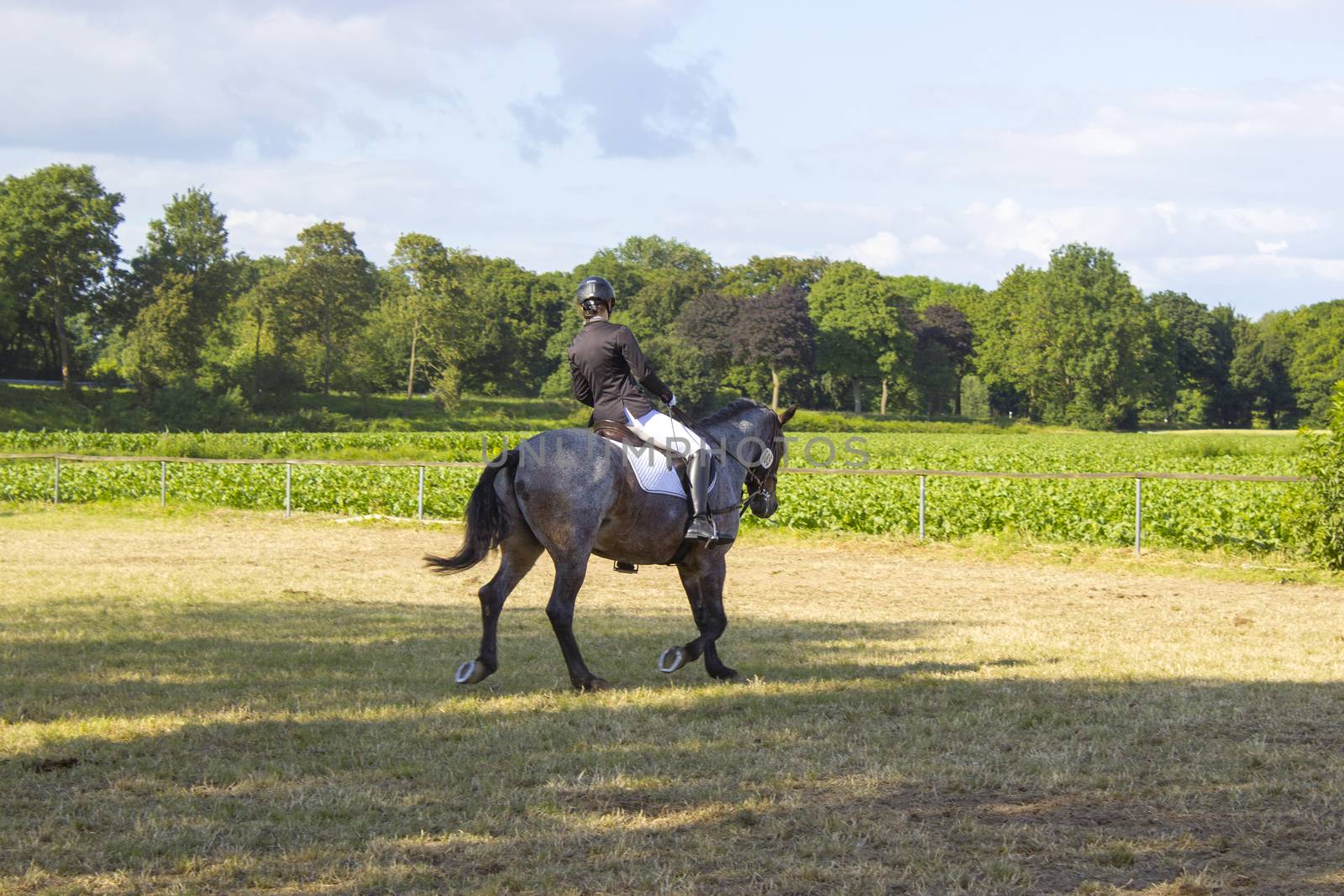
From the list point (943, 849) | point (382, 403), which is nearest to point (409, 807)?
point (943, 849)

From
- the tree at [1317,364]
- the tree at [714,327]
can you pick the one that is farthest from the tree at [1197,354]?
the tree at [714,327]

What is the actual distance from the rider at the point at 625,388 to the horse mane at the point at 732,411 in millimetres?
577

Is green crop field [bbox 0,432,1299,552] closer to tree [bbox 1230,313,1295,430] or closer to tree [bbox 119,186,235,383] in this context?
tree [bbox 119,186,235,383]

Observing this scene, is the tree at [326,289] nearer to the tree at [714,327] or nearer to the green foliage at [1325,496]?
the tree at [714,327]

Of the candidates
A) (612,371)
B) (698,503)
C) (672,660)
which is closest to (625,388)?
(612,371)

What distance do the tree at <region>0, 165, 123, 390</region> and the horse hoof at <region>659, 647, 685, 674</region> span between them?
55011 mm

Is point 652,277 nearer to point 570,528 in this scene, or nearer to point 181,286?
point 181,286

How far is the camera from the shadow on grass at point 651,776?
4.31 m

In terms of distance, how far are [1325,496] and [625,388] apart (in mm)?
11595

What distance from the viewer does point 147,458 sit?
26.8m

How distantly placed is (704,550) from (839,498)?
13.4m

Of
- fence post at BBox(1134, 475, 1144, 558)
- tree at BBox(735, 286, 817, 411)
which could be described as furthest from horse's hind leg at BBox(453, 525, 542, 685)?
tree at BBox(735, 286, 817, 411)

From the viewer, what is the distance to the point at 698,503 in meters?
7.84

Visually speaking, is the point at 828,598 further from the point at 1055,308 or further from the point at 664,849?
the point at 1055,308
